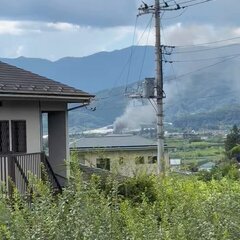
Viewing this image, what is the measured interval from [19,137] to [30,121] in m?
0.57

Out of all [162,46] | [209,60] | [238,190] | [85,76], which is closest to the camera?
[238,190]

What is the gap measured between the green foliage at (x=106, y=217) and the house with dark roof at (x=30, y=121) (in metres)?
8.31

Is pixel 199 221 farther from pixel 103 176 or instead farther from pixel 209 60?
pixel 209 60

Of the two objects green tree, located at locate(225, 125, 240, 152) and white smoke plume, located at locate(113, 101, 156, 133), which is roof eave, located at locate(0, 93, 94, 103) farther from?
white smoke plume, located at locate(113, 101, 156, 133)

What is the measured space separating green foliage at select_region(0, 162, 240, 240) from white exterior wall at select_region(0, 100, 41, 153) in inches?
390

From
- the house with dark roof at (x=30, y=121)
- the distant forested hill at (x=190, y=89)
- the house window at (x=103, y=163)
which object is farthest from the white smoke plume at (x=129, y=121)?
the house window at (x=103, y=163)

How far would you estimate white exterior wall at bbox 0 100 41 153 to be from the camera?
1502 centimetres

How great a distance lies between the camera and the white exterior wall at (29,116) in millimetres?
15016

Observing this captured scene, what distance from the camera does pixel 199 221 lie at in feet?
15.5

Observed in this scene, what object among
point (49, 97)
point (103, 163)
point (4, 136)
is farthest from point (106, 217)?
point (49, 97)

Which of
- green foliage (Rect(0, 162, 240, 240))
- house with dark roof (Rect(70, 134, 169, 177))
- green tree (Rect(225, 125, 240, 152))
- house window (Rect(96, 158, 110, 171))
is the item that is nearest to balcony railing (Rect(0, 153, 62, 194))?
house with dark roof (Rect(70, 134, 169, 177))

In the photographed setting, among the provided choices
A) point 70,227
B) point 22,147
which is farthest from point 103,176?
point 22,147

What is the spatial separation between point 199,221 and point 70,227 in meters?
1.00

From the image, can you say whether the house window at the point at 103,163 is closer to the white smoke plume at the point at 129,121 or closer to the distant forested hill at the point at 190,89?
the distant forested hill at the point at 190,89
